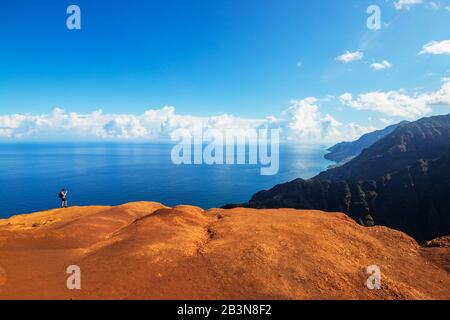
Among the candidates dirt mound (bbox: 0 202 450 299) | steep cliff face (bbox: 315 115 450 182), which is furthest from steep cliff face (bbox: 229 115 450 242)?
dirt mound (bbox: 0 202 450 299)

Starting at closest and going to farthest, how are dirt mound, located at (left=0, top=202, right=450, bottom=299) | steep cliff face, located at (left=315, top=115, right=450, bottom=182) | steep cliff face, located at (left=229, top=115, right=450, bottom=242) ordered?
dirt mound, located at (left=0, top=202, right=450, bottom=299), steep cliff face, located at (left=229, top=115, right=450, bottom=242), steep cliff face, located at (left=315, top=115, right=450, bottom=182)

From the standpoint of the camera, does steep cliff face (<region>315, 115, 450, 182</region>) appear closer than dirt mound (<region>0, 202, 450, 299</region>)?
No

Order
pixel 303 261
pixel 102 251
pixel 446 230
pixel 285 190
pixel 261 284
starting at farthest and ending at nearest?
pixel 285 190 → pixel 446 230 → pixel 102 251 → pixel 303 261 → pixel 261 284

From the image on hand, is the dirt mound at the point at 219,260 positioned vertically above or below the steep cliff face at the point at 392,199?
above

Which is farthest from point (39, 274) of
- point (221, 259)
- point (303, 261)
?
point (303, 261)

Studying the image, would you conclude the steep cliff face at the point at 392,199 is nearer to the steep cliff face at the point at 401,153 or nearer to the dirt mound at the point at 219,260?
the steep cliff face at the point at 401,153

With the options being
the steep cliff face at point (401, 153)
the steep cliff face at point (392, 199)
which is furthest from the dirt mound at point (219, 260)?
the steep cliff face at point (401, 153)

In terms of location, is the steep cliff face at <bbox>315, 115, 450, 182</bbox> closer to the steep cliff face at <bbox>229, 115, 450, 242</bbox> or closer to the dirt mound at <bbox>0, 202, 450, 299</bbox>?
the steep cliff face at <bbox>229, 115, 450, 242</bbox>

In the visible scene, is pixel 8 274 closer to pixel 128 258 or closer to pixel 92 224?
pixel 128 258
